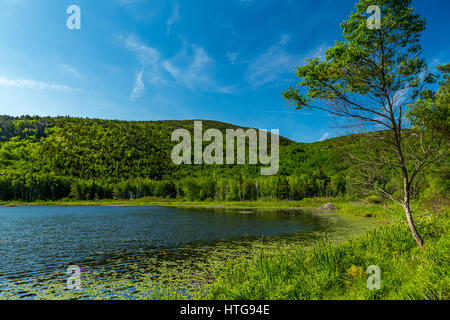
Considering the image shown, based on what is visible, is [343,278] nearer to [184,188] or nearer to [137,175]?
[184,188]

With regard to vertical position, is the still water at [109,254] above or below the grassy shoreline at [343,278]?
below

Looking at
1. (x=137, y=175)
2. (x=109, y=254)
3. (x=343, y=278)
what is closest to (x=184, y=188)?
(x=137, y=175)

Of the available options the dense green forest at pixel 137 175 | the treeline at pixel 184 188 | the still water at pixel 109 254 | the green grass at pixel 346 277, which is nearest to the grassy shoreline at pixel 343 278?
the green grass at pixel 346 277

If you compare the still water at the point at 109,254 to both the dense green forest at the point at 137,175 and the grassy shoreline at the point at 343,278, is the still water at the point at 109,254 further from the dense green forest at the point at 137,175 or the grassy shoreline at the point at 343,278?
the dense green forest at the point at 137,175

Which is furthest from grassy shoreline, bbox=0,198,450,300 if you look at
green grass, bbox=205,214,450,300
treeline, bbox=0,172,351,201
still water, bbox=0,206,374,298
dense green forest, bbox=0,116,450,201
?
treeline, bbox=0,172,351,201

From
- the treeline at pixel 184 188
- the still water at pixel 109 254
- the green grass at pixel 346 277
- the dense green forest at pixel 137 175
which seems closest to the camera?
the green grass at pixel 346 277

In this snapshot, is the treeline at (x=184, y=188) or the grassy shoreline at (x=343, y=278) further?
the treeline at (x=184, y=188)

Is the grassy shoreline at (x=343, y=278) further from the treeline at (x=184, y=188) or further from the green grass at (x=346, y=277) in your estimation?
the treeline at (x=184, y=188)

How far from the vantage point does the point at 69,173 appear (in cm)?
16875

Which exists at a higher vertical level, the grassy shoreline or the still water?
the grassy shoreline

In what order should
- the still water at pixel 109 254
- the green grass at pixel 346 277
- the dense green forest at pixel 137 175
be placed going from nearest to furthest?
the green grass at pixel 346 277, the still water at pixel 109 254, the dense green forest at pixel 137 175

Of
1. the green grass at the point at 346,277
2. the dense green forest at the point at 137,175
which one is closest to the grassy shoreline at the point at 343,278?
the green grass at the point at 346,277

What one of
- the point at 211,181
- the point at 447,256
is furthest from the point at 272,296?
the point at 211,181

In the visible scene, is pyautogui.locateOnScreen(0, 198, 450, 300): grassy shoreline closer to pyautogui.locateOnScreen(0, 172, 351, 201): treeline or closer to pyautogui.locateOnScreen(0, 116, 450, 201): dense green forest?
pyautogui.locateOnScreen(0, 116, 450, 201): dense green forest
